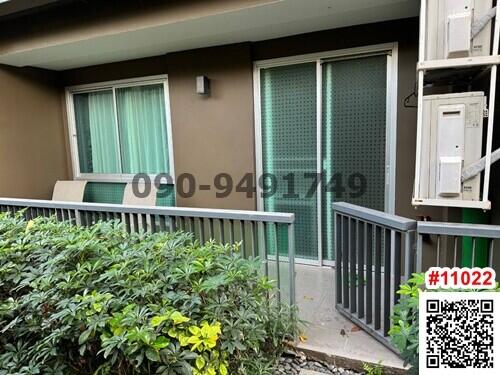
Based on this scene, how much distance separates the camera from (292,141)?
12.3ft

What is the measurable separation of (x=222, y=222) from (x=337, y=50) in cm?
215

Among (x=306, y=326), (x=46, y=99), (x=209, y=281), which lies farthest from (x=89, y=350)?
(x=46, y=99)

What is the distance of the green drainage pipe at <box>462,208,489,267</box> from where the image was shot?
2150 mm

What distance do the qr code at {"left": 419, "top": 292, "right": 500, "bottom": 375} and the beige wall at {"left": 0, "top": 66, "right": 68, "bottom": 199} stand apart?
4929 mm

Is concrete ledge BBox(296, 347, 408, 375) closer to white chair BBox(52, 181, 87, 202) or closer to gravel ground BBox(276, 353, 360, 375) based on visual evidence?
gravel ground BBox(276, 353, 360, 375)

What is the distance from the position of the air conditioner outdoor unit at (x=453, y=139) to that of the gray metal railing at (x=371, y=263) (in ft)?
1.42

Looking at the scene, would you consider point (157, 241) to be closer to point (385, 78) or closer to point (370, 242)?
point (370, 242)

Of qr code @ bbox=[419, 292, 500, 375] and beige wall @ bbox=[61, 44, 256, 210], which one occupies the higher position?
beige wall @ bbox=[61, 44, 256, 210]

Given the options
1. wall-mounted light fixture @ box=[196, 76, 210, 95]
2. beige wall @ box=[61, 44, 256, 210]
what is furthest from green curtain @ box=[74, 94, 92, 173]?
wall-mounted light fixture @ box=[196, 76, 210, 95]

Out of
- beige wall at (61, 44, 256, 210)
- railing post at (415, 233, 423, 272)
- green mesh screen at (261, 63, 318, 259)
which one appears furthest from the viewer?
beige wall at (61, 44, 256, 210)

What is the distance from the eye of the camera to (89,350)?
5.18ft

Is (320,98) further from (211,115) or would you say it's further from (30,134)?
(30,134)

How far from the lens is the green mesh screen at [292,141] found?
3.64 metres

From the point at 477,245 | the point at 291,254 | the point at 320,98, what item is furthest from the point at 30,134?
the point at 477,245
